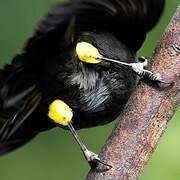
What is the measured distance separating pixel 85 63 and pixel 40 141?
104 centimetres

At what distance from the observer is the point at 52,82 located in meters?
2.85

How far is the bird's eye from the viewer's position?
108 inches

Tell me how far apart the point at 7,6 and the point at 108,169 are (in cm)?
175

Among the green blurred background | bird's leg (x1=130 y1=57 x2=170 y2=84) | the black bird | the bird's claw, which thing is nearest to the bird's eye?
the black bird

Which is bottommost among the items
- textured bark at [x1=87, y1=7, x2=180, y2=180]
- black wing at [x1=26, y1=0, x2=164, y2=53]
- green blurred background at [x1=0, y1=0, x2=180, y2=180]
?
green blurred background at [x1=0, y1=0, x2=180, y2=180]

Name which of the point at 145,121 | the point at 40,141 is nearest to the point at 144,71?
the point at 145,121

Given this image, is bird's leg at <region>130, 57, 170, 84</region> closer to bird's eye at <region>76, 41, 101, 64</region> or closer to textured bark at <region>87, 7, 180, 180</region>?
textured bark at <region>87, 7, 180, 180</region>

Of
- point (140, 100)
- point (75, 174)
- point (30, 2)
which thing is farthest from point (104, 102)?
point (30, 2)

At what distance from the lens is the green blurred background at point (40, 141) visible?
3.64 m

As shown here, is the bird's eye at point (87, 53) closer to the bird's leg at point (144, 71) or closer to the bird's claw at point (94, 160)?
the bird's leg at point (144, 71)

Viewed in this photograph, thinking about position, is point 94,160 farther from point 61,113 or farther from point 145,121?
point 61,113

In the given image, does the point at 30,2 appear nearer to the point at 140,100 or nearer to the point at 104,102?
the point at 104,102

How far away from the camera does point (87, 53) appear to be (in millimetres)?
2740

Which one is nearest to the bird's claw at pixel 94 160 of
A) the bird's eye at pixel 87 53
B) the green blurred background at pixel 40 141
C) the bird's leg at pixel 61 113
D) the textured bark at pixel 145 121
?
the textured bark at pixel 145 121
